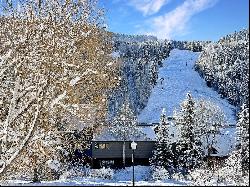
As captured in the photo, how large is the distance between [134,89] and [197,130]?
355ft

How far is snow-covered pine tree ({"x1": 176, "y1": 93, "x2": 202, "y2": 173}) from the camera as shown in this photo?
4303 centimetres

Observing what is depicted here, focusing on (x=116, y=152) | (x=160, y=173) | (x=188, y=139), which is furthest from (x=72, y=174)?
(x=116, y=152)

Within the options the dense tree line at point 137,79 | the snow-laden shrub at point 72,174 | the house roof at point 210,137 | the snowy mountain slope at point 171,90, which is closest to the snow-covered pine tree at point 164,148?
the house roof at point 210,137

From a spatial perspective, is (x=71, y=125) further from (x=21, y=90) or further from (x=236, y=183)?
(x=236, y=183)

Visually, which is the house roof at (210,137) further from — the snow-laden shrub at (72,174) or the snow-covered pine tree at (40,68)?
the snow-covered pine tree at (40,68)

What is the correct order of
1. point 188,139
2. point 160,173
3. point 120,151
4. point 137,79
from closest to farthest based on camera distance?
point 188,139 < point 160,173 < point 120,151 < point 137,79

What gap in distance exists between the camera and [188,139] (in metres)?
45.9

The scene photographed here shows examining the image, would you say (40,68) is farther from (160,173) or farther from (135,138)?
(135,138)

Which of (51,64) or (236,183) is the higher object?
(51,64)

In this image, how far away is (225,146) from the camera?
4503 centimetres

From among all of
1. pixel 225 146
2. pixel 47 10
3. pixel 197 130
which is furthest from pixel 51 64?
pixel 225 146

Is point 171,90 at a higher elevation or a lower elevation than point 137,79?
lower

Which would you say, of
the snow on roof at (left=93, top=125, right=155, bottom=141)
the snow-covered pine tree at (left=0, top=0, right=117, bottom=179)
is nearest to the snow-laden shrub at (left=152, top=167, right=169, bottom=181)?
the snow on roof at (left=93, top=125, right=155, bottom=141)

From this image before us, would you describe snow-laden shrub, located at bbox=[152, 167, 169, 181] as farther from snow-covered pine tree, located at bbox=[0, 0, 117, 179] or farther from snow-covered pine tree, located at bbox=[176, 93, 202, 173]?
snow-covered pine tree, located at bbox=[0, 0, 117, 179]
